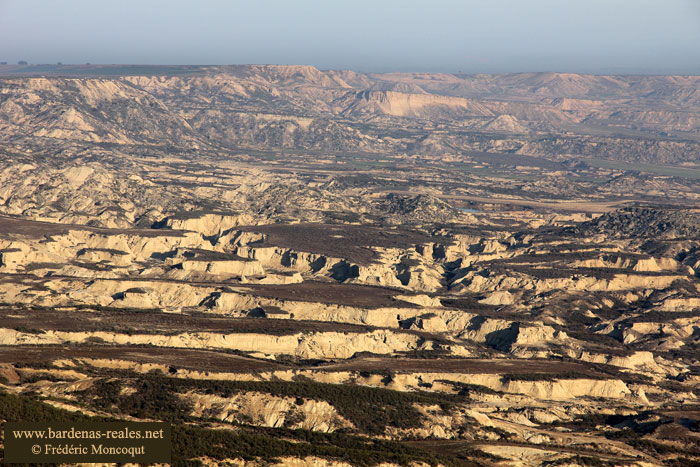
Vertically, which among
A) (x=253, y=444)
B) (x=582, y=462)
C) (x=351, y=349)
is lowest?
(x=351, y=349)

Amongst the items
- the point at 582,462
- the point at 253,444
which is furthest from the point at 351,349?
the point at 253,444

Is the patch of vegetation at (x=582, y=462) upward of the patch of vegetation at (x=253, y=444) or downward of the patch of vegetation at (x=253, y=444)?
downward

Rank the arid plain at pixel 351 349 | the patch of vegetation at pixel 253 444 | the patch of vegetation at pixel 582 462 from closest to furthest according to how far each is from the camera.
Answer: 1. the patch of vegetation at pixel 253 444
2. the patch of vegetation at pixel 582 462
3. the arid plain at pixel 351 349

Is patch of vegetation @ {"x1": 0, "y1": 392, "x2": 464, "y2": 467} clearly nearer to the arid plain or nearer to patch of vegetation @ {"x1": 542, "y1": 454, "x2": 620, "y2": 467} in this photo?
the arid plain

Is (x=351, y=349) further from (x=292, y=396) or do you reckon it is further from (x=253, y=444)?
(x=253, y=444)

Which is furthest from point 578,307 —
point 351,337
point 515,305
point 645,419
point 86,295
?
point 86,295

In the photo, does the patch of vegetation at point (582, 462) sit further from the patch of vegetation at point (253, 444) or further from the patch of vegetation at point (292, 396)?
the patch of vegetation at point (292, 396)

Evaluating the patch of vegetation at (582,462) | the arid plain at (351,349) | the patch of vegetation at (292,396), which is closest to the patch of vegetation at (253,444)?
the arid plain at (351,349)

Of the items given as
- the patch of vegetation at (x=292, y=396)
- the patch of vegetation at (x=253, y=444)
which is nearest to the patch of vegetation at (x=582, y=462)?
the patch of vegetation at (x=253, y=444)

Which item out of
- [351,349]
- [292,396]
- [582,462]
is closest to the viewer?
[582,462]

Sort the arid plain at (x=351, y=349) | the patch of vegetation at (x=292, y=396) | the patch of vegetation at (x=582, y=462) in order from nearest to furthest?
the patch of vegetation at (x=582, y=462), the patch of vegetation at (x=292, y=396), the arid plain at (x=351, y=349)

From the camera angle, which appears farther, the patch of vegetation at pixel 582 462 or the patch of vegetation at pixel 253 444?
the patch of vegetation at pixel 582 462

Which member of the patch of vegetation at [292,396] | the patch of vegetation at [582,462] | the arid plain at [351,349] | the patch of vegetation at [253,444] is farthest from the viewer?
the arid plain at [351,349]

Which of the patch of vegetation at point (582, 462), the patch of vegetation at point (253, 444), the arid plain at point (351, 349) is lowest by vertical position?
the arid plain at point (351, 349)
